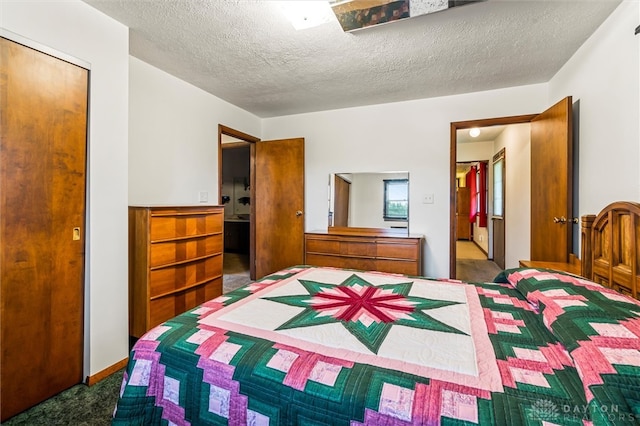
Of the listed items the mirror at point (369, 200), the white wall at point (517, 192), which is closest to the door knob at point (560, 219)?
the white wall at point (517, 192)

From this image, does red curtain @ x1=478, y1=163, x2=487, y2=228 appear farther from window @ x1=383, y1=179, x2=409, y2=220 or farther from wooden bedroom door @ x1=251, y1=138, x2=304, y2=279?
wooden bedroom door @ x1=251, y1=138, x2=304, y2=279

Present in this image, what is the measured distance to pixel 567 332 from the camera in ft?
3.19

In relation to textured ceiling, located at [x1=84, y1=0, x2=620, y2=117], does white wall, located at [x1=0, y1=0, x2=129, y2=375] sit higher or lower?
lower

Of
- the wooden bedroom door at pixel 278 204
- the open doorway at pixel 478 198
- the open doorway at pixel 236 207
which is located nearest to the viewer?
the open doorway at pixel 478 198

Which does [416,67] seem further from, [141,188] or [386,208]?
[141,188]

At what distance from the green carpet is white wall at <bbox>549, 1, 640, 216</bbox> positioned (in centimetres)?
321

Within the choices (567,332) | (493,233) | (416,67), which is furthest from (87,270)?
(493,233)

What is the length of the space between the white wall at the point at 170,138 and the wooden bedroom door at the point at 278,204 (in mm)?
793

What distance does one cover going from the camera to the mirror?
12.2ft

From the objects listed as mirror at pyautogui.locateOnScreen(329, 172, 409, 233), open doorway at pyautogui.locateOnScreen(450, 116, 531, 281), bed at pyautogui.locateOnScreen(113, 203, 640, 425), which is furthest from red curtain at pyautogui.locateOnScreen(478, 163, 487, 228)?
bed at pyautogui.locateOnScreen(113, 203, 640, 425)

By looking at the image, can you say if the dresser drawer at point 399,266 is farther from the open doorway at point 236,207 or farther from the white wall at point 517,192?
the open doorway at point 236,207

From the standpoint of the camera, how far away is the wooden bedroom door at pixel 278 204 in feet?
13.1

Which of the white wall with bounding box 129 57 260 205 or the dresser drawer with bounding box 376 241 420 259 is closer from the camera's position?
the white wall with bounding box 129 57 260 205

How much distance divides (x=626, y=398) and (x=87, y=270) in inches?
97.9
